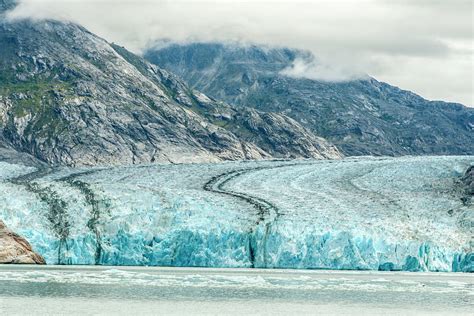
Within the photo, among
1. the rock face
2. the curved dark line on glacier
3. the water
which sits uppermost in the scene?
the curved dark line on glacier

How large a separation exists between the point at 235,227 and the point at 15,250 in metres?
14.0

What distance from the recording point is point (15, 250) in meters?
52.1


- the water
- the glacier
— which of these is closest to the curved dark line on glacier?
the glacier

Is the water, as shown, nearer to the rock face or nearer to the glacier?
the glacier

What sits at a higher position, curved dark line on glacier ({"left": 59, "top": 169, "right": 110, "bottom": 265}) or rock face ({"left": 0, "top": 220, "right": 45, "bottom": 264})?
curved dark line on glacier ({"left": 59, "top": 169, "right": 110, "bottom": 265})

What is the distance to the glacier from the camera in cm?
5325

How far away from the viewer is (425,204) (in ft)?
199

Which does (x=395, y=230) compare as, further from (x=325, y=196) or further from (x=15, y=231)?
(x=15, y=231)

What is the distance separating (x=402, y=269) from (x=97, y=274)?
19898 mm

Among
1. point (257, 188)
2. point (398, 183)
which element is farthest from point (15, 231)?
point (398, 183)

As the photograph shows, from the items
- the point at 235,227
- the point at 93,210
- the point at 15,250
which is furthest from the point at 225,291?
the point at 15,250

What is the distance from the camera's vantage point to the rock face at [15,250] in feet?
169

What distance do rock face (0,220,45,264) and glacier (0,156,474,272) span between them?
22.0 inches

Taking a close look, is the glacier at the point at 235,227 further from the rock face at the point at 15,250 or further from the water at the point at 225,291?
the water at the point at 225,291
